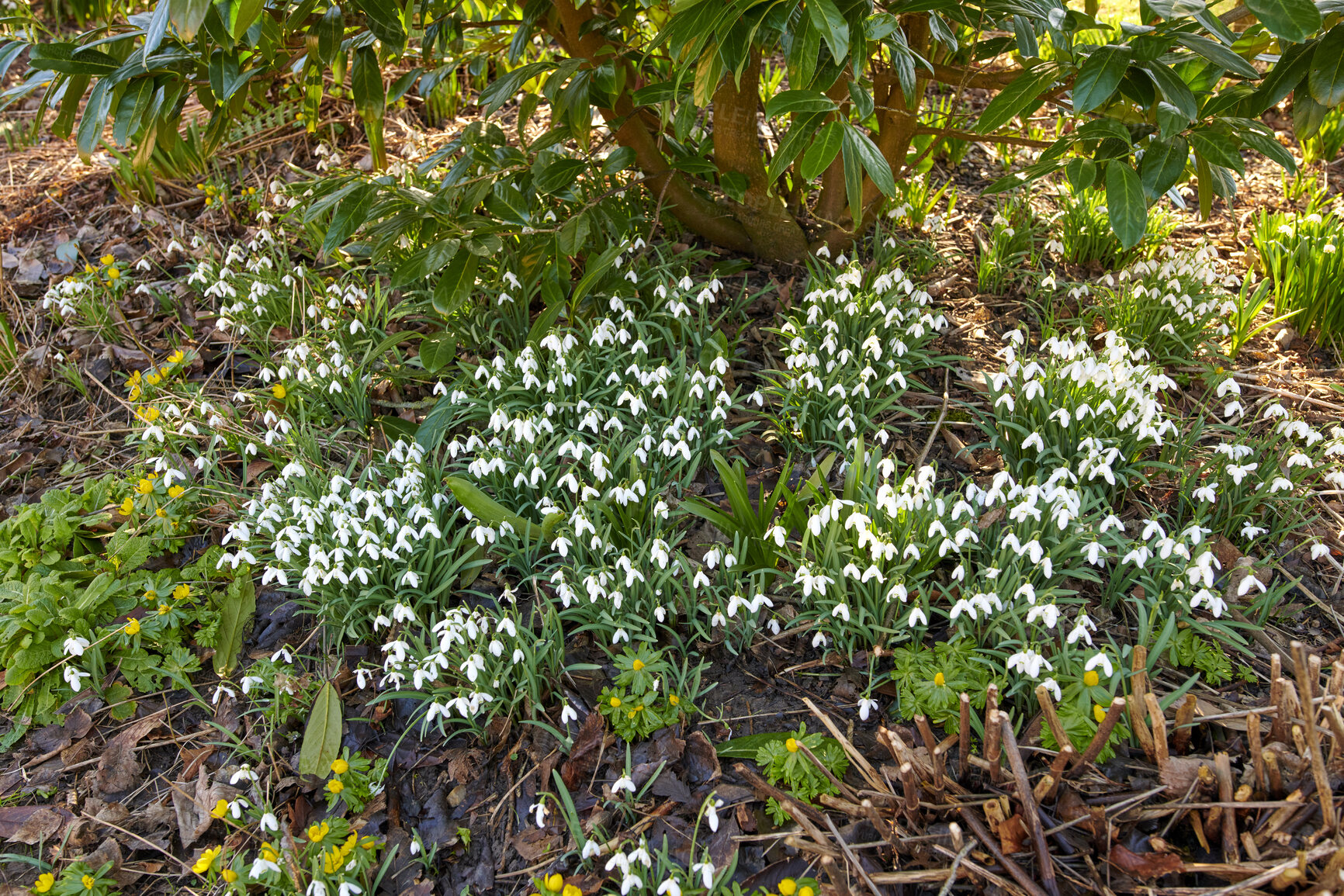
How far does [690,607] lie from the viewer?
217cm

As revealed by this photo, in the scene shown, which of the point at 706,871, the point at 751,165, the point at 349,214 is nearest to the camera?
the point at 706,871

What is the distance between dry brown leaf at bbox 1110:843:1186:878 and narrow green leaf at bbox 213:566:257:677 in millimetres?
2166

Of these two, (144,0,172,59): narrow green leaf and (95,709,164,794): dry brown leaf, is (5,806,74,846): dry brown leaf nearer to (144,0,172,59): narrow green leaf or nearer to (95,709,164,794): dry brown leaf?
(95,709,164,794): dry brown leaf

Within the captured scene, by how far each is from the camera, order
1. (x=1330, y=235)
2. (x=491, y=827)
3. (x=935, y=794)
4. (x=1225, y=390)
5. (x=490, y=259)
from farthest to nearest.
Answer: (x=490, y=259) < (x=1330, y=235) < (x=1225, y=390) < (x=491, y=827) < (x=935, y=794)

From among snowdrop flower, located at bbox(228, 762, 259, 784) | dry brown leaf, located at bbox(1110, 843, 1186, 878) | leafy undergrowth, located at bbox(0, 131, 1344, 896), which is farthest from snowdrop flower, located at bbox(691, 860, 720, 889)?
snowdrop flower, located at bbox(228, 762, 259, 784)

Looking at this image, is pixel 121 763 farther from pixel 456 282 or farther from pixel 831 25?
pixel 831 25

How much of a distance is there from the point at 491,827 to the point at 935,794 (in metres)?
1.00

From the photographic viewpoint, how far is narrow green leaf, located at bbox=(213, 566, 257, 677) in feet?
7.50

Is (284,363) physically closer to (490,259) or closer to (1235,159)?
(490,259)

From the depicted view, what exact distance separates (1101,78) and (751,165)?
1376 millimetres

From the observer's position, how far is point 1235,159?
6.11 feet

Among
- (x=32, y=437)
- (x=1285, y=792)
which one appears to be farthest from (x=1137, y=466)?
(x=32, y=437)

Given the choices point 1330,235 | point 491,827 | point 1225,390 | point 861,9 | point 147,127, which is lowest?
point 491,827


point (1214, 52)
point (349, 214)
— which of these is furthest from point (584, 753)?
point (1214, 52)
